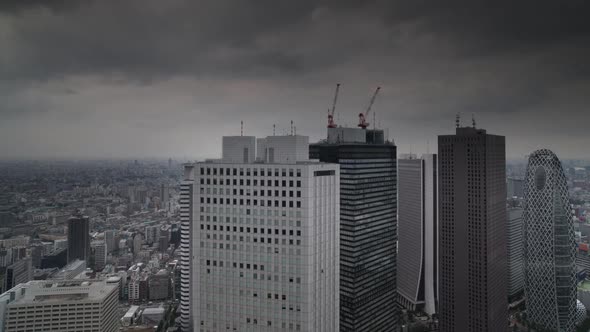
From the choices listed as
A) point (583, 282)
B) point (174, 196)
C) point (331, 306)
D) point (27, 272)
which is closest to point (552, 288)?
A: point (583, 282)

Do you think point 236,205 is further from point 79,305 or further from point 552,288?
point 552,288

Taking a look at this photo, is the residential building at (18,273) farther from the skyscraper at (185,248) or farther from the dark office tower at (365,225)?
the dark office tower at (365,225)

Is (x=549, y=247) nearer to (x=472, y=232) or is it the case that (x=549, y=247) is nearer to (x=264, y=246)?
(x=472, y=232)

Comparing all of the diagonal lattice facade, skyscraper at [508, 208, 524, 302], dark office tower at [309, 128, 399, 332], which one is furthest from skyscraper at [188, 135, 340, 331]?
skyscraper at [508, 208, 524, 302]

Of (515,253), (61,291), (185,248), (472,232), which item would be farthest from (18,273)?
(515,253)

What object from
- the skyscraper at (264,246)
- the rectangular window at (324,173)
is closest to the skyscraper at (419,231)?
the rectangular window at (324,173)
